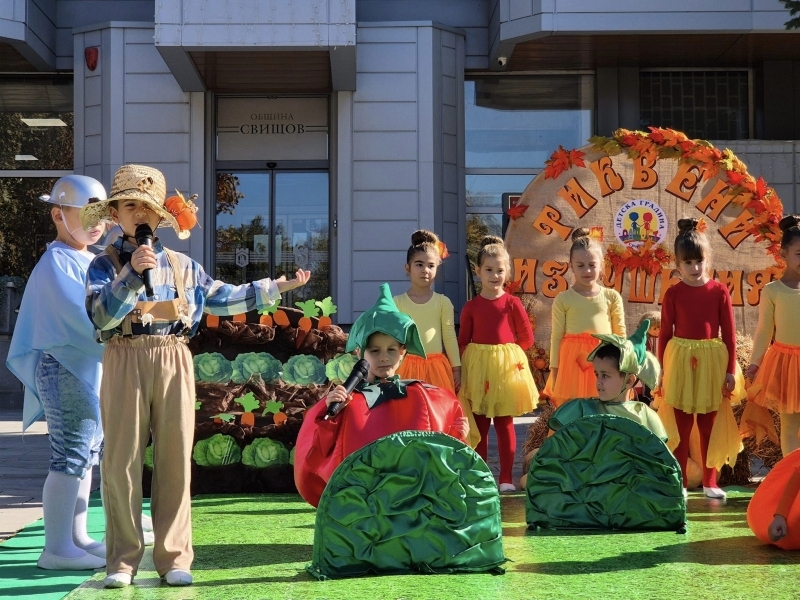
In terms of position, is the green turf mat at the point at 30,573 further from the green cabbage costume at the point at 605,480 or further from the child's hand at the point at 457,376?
the child's hand at the point at 457,376

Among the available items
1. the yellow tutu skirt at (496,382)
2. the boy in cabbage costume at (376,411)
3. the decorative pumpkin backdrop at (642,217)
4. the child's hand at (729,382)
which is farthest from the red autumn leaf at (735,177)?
the boy in cabbage costume at (376,411)

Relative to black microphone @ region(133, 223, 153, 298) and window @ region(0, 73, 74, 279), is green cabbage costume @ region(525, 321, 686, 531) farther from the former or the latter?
window @ region(0, 73, 74, 279)

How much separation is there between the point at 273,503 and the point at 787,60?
961cm

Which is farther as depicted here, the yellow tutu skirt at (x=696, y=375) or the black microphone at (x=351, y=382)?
the yellow tutu skirt at (x=696, y=375)

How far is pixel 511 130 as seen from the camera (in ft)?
41.4

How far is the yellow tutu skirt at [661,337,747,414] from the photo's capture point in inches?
244

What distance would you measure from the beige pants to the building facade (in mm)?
7753

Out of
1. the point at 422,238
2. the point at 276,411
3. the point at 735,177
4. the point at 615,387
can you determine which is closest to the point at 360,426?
the point at 615,387

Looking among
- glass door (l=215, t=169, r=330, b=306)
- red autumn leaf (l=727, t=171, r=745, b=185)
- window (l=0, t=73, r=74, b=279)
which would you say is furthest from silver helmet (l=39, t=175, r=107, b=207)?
window (l=0, t=73, r=74, b=279)

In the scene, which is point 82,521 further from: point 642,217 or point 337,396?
point 642,217

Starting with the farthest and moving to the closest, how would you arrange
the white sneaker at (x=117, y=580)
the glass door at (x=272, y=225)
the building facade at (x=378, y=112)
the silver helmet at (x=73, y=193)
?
the glass door at (x=272, y=225) < the building facade at (x=378, y=112) < the silver helmet at (x=73, y=193) < the white sneaker at (x=117, y=580)

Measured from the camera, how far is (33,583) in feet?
13.0

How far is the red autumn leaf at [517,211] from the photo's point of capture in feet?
25.0

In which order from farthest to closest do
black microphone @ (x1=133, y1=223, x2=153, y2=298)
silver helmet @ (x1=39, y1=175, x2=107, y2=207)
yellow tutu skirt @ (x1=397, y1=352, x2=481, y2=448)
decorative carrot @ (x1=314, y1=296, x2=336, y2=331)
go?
decorative carrot @ (x1=314, y1=296, x2=336, y2=331) < yellow tutu skirt @ (x1=397, y1=352, x2=481, y2=448) < silver helmet @ (x1=39, y1=175, x2=107, y2=207) < black microphone @ (x1=133, y1=223, x2=153, y2=298)
